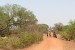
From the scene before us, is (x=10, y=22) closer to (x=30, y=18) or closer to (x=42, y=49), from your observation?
(x=30, y=18)

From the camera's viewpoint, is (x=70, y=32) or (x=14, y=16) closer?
(x=70, y=32)

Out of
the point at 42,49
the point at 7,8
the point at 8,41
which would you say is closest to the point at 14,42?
the point at 8,41

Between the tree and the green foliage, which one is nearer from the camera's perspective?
the green foliage

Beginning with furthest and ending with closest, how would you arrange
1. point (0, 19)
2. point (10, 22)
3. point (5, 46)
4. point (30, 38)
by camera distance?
point (10, 22) < point (0, 19) < point (30, 38) < point (5, 46)

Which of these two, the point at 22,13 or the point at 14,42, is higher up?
the point at 22,13

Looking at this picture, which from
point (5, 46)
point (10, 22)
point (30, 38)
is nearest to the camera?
point (5, 46)

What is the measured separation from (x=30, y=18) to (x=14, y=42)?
22.7 m

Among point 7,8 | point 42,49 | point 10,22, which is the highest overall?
point 7,8

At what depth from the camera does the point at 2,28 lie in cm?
3744

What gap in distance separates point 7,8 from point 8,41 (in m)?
21.4

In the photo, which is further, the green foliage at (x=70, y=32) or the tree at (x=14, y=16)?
the tree at (x=14, y=16)

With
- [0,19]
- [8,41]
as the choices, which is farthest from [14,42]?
[0,19]

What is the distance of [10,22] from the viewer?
38.8 m

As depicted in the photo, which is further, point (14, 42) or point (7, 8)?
point (7, 8)
